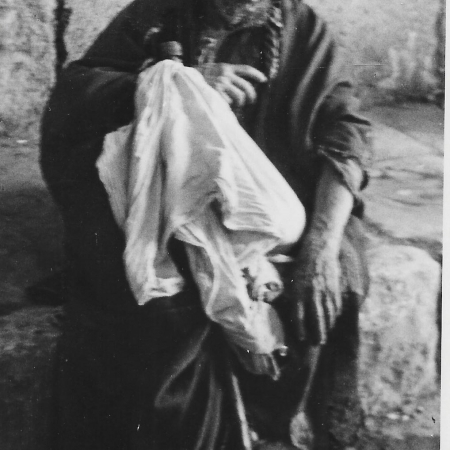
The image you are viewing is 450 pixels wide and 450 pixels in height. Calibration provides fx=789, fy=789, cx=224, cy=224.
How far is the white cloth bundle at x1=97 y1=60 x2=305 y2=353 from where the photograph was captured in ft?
6.71

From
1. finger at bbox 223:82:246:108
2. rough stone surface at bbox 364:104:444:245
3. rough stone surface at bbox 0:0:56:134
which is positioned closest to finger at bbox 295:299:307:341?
rough stone surface at bbox 364:104:444:245

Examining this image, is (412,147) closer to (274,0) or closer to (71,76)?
(274,0)

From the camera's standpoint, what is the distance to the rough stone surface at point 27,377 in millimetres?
2080

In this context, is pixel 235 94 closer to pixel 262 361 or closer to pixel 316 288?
pixel 316 288

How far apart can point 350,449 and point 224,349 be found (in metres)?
0.46

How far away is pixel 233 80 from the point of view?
2.17m

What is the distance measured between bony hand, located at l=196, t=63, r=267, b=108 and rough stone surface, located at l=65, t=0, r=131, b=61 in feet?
0.99

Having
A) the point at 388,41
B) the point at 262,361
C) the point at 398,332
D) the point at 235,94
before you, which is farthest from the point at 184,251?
the point at 388,41

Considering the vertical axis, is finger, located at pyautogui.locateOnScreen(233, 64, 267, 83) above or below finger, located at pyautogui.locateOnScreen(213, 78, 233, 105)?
above

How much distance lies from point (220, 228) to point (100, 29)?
26.2 inches

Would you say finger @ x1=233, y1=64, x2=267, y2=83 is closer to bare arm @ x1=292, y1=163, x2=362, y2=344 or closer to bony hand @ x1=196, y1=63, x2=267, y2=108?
bony hand @ x1=196, y1=63, x2=267, y2=108

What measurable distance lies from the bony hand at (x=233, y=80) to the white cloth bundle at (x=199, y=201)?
5 centimetres

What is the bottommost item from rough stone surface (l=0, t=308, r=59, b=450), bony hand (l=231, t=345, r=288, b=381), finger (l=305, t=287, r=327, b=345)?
rough stone surface (l=0, t=308, r=59, b=450)

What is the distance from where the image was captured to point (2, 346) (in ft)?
6.89
